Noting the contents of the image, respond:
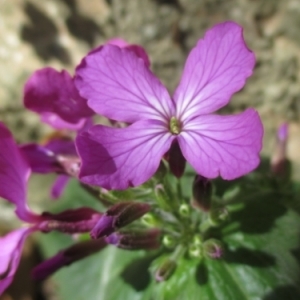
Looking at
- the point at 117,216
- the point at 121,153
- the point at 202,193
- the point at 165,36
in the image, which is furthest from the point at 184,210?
the point at 165,36

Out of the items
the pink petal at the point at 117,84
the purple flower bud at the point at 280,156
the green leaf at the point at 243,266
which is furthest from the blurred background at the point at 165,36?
the pink petal at the point at 117,84

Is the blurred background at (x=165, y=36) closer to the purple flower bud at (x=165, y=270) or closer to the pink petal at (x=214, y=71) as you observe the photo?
the pink petal at (x=214, y=71)

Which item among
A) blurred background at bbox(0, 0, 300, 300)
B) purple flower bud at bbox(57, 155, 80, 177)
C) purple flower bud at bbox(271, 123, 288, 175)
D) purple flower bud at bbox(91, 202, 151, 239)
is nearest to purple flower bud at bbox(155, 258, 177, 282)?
purple flower bud at bbox(91, 202, 151, 239)

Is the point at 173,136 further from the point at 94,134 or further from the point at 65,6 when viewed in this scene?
the point at 65,6

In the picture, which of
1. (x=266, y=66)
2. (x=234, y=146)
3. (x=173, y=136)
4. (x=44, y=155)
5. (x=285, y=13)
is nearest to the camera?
(x=234, y=146)

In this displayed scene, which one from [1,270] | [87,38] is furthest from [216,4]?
[1,270]

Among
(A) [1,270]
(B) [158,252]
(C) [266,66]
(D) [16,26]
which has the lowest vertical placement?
(B) [158,252]

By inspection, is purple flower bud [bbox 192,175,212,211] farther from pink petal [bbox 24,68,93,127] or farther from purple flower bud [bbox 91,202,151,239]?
pink petal [bbox 24,68,93,127]
